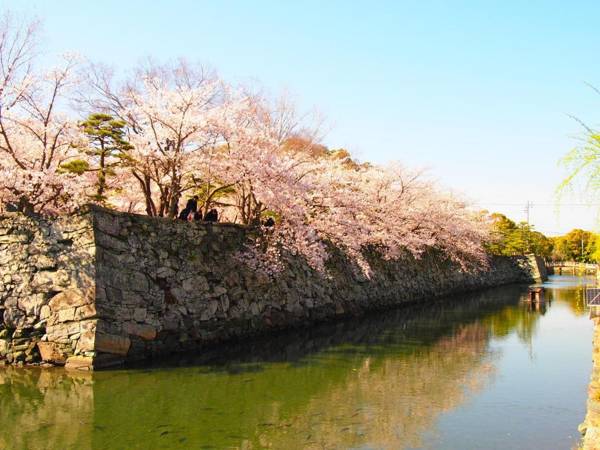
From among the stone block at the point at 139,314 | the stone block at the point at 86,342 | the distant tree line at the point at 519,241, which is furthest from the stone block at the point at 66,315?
the distant tree line at the point at 519,241

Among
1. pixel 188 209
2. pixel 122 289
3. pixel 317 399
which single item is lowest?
pixel 317 399

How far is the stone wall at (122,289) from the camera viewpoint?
34.4 ft

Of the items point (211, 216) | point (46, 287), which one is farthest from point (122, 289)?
point (211, 216)

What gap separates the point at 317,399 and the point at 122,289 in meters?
4.90

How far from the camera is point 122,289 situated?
11078 mm

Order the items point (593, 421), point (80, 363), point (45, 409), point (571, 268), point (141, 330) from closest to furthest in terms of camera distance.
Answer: point (593, 421)
point (45, 409)
point (80, 363)
point (141, 330)
point (571, 268)

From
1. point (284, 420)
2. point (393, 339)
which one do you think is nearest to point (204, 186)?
point (393, 339)

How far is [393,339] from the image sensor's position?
1527 cm

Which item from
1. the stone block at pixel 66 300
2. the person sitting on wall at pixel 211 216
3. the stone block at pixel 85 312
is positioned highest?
the person sitting on wall at pixel 211 216

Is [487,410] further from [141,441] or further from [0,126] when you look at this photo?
[0,126]

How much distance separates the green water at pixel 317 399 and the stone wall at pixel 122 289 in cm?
71

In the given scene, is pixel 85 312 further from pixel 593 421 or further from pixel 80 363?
pixel 593 421

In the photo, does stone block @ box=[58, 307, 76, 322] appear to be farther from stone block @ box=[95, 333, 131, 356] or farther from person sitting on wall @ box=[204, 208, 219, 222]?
person sitting on wall @ box=[204, 208, 219, 222]

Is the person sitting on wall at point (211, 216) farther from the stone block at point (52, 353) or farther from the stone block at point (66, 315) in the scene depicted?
the stone block at point (52, 353)
